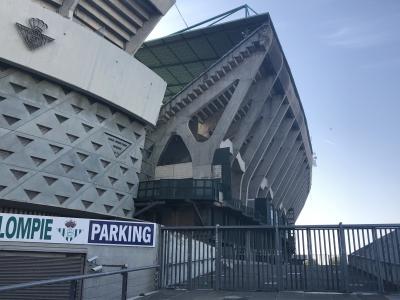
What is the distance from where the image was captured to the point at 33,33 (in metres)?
26.3

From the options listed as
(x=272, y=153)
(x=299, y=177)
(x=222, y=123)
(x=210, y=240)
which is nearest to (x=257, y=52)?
(x=222, y=123)

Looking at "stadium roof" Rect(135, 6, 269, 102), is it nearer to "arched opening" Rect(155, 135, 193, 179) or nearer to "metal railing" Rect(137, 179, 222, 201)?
"arched opening" Rect(155, 135, 193, 179)

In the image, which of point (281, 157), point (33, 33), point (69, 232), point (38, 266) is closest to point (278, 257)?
point (69, 232)

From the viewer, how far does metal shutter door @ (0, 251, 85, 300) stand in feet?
34.8

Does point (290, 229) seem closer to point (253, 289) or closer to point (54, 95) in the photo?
point (253, 289)

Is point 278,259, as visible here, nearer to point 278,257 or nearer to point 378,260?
point 278,257

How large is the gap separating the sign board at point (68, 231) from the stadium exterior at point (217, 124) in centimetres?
2311

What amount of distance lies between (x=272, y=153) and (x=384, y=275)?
42.1 metres

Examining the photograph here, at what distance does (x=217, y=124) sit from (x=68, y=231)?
30.4m

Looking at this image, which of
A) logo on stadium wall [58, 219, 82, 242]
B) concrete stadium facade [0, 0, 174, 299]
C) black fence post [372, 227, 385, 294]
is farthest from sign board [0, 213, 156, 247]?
concrete stadium facade [0, 0, 174, 299]

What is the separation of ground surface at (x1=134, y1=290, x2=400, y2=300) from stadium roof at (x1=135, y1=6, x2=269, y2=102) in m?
34.7

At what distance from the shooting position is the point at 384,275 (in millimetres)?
10297

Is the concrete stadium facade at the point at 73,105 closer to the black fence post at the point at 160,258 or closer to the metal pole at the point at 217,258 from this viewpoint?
the black fence post at the point at 160,258

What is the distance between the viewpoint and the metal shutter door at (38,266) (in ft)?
34.8
